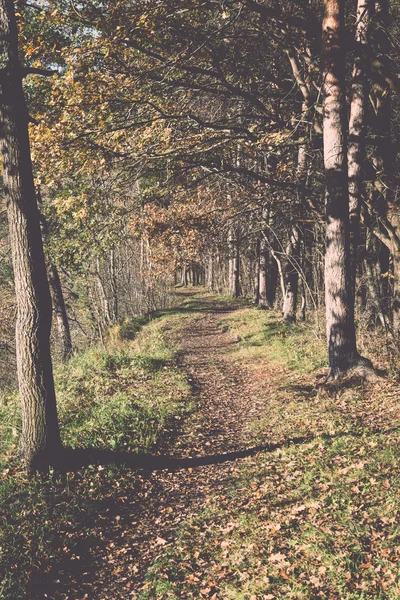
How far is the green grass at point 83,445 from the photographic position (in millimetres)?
4902

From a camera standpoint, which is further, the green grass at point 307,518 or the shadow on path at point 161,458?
the shadow on path at point 161,458

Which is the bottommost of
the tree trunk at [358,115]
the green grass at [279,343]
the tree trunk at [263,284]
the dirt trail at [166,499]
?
the dirt trail at [166,499]

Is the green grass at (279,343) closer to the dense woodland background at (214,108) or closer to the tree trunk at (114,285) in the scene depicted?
the dense woodland background at (214,108)

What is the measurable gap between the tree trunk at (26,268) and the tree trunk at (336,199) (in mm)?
5329

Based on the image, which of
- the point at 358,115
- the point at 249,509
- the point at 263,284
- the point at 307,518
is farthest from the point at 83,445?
the point at 263,284

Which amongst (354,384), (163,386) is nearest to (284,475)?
(354,384)

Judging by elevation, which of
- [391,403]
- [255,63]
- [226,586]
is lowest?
[226,586]

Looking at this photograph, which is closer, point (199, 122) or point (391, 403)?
point (391, 403)

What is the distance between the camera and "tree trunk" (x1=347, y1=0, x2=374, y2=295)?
8641 mm

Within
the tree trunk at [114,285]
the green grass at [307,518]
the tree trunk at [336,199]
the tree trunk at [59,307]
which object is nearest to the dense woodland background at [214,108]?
the tree trunk at [336,199]

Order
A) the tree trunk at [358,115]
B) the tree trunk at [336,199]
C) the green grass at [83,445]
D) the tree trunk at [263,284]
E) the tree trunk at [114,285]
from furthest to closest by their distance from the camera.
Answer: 1. the tree trunk at [114,285]
2. the tree trunk at [263,284]
3. the tree trunk at [358,115]
4. the tree trunk at [336,199]
5. the green grass at [83,445]

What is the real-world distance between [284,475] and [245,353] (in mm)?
7986

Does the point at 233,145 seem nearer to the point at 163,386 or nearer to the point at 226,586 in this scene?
the point at 163,386

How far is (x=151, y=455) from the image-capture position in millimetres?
7172
